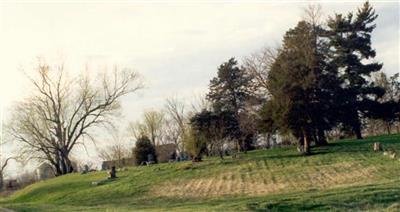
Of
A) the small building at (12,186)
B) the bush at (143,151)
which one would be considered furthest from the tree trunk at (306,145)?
the small building at (12,186)

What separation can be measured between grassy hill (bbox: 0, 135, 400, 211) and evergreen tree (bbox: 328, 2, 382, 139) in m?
6.83

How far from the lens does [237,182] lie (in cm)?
3378

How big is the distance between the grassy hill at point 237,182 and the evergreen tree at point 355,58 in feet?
22.4

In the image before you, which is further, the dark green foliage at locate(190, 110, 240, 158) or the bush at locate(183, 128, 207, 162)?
the dark green foliage at locate(190, 110, 240, 158)

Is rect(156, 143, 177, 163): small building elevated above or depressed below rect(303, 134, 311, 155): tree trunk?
above

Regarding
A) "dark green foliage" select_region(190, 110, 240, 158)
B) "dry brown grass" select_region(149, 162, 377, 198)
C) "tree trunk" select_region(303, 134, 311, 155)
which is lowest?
"dry brown grass" select_region(149, 162, 377, 198)

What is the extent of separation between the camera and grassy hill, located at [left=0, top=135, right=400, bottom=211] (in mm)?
26422

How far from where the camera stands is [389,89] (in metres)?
68.8

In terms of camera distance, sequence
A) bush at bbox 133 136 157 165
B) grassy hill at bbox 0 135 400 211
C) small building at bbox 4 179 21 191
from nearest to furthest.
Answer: grassy hill at bbox 0 135 400 211 → bush at bbox 133 136 157 165 → small building at bbox 4 179 21 191

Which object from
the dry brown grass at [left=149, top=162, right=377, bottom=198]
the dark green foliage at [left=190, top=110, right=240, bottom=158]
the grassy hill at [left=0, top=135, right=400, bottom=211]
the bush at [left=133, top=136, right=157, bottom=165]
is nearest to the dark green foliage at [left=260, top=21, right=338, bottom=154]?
the grassy hill at [left=0, top=135, right=400, bottom=211]

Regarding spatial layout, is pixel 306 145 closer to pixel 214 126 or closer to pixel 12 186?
pixel 214 126

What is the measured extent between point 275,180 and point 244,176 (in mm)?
2741

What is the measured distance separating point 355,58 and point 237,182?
22982 millimetres

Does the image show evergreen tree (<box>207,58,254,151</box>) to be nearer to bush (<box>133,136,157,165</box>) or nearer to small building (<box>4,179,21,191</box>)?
bush (<box>133,136,157,165</box>)
